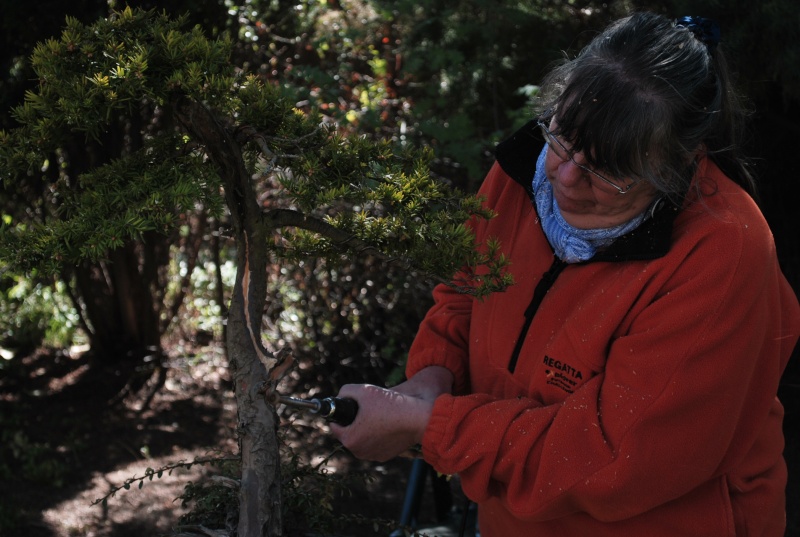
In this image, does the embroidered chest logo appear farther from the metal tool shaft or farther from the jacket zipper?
the metal tool shaft

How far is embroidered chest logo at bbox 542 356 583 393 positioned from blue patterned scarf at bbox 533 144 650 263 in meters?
0.22

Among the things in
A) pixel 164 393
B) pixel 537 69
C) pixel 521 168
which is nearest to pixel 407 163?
pixel 521 168

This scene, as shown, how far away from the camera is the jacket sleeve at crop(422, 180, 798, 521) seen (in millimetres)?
1438

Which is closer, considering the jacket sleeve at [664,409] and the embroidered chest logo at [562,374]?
the jacket sleeve at [664,409]

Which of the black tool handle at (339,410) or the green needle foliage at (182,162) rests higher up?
the green needle foliage at (182,162)

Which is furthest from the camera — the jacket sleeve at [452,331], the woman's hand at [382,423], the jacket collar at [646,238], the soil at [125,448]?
the soil at [125,448]

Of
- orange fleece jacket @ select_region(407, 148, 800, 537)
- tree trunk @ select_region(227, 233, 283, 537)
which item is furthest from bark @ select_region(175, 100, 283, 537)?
orange fleece jacket @ select_region(407, 148, 800, 537)

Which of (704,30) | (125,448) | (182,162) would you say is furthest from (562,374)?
(125,448)

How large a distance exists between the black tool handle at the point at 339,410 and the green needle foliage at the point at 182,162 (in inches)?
12.1

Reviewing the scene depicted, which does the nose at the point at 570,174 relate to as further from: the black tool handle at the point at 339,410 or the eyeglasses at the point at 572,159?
the black tool handle at the point at 339,410

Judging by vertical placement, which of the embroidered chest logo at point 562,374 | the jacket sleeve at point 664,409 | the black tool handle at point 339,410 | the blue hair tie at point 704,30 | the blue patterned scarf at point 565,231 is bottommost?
the jacket sleeve at point 664,409

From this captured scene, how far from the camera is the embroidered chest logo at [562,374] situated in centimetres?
162

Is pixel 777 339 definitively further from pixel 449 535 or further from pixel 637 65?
pixel 449 535

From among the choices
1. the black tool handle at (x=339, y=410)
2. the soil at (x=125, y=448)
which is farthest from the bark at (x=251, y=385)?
the soil at (x=125, y=448)
